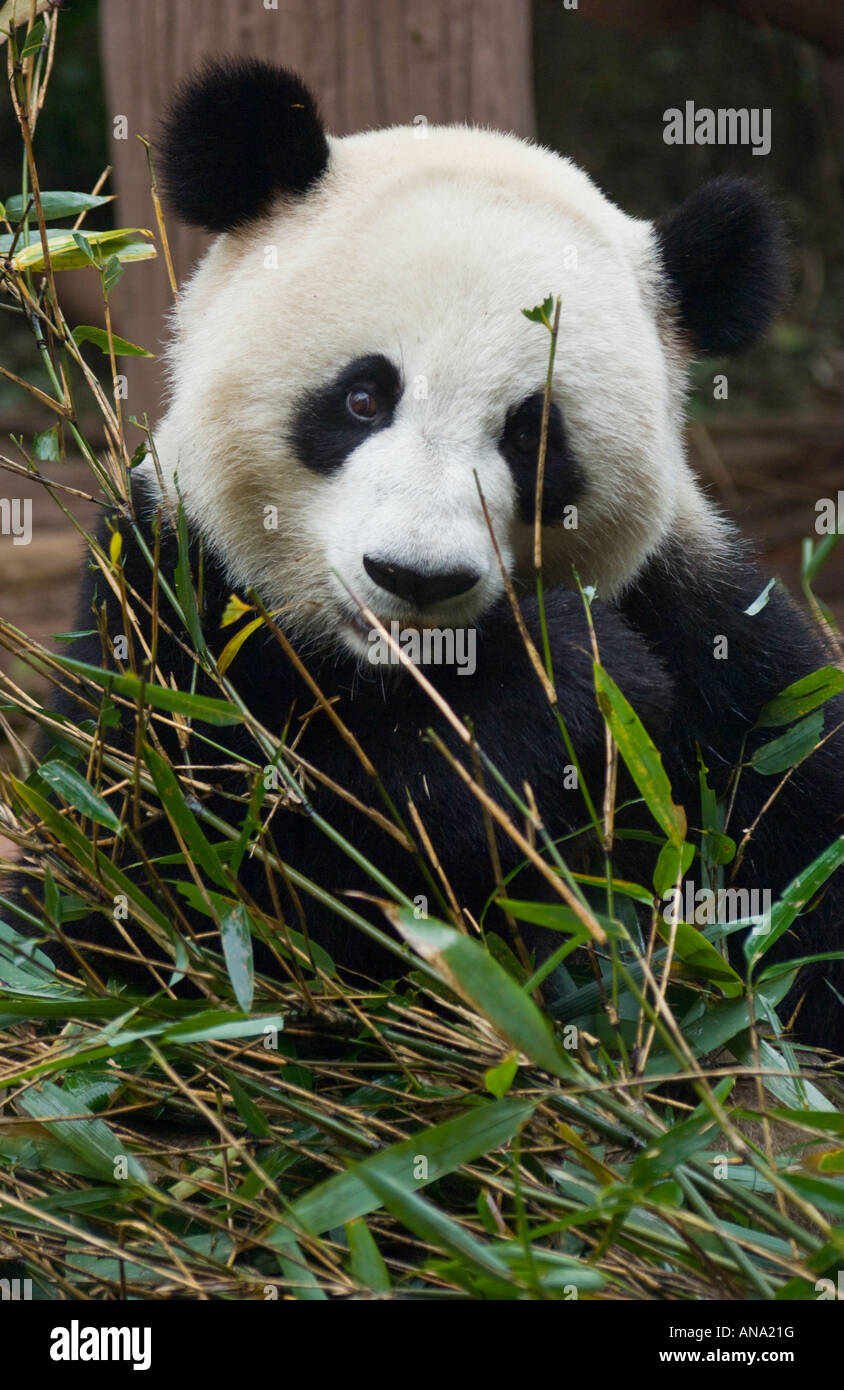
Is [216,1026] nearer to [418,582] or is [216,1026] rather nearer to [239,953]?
[239,953]

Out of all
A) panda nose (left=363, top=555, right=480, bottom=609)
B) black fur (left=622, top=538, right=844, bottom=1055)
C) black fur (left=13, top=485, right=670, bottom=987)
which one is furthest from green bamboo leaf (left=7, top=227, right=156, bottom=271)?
black fur (left=622, top=538, right=844, bottom=1055)

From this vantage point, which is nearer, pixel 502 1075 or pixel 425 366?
pixel 502 1075

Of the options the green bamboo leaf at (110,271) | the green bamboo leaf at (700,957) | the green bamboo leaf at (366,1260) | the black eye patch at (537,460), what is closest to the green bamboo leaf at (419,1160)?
the green bamboo leaf at (366,1260)

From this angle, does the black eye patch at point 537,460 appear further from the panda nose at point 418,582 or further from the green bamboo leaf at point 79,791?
the green bamboo leaf at point 79,791

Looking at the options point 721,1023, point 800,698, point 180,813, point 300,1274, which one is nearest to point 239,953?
point 180,813

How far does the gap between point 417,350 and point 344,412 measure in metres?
0.16

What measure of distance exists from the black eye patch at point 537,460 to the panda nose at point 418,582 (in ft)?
0.81

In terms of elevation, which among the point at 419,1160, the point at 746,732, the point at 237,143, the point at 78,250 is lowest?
the point at 419,1160

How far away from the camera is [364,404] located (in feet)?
6.66

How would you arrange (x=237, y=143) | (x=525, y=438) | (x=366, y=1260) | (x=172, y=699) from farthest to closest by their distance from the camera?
(x=237, y=143) < (x=525, y=438) < (x=172, y=699) < (x=366, y=1260)

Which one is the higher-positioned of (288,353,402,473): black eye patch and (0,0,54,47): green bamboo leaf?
(0,0,54,47): green bamboo leaf

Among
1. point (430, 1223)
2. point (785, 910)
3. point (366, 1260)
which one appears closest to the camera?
point (430, 1223)

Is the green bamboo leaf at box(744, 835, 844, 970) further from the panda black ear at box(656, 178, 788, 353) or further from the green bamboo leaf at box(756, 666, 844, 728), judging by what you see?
the panda black ear at box(656, 178, 788, 353)

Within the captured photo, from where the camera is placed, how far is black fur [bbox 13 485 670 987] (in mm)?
1998
